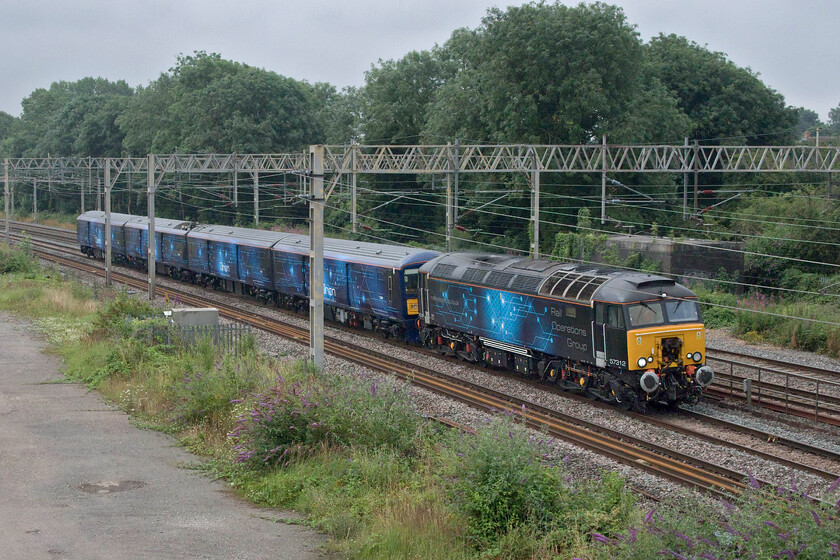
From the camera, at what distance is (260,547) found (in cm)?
992

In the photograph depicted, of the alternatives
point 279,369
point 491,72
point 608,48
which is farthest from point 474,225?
point 279,369

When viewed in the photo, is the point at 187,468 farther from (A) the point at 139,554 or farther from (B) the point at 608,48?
(B) the point at 608,48

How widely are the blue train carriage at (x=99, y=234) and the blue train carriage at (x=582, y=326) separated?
33.3 metres

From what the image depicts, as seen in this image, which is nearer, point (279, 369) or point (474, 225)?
point (279, 369)

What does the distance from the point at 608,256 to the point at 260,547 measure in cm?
2826

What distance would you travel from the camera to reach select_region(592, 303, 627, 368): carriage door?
18.3 metres

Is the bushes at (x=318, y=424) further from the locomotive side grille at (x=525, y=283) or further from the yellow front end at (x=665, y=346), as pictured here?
the locomotive side grille at (x=525, y=283)

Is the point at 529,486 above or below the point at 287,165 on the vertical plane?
below

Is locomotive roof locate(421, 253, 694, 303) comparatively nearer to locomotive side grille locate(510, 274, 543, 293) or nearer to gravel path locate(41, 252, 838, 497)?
locomotive side grille locate(510, 274, 543, 293)

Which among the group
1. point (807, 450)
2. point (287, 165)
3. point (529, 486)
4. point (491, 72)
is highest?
point (491, 72)

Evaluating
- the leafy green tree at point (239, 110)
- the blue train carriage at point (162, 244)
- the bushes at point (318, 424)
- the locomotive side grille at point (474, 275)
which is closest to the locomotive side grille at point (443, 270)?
the locomotive side grille at point (474, 275)

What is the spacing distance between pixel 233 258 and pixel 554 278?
73.0 feet

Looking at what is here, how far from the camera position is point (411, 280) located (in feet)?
88.8

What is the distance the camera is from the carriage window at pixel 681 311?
18750 mm
